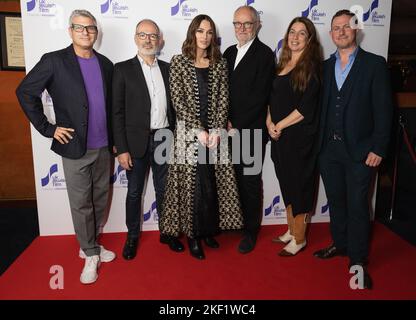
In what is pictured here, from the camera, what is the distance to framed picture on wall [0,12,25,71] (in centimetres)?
378

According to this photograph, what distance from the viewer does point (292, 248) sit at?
9.70 feet

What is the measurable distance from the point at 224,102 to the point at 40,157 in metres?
1.69

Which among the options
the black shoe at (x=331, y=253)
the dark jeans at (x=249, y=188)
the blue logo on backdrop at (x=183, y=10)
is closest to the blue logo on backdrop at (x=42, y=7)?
the blue logo on backdrop at (x=183, y=10)

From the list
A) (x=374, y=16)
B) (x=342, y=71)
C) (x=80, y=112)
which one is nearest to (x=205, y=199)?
(x=80, y=112)

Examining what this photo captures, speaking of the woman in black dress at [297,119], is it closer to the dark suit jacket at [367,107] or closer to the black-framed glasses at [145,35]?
the dark suit jacket at [367,107]

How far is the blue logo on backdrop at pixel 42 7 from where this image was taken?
2.89 m

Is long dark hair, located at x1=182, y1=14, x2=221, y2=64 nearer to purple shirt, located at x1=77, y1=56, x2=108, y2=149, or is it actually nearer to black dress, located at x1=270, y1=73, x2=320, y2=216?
black dress, located at x1=270, y1=73, x2=320, y2=216

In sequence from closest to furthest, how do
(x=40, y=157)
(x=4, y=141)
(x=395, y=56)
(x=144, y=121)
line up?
(x=144, y=121), (x=40, y=157), (x=4, y=141), (x=395, y=56)

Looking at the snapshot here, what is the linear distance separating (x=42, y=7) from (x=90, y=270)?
81.2 inches

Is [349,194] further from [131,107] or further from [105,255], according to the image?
[105,255]

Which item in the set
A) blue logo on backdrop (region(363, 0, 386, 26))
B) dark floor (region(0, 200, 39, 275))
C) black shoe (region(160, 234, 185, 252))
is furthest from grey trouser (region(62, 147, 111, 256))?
blue logo on backdrop (region(363, 0, 386, 26))

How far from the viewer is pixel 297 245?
2967 mm

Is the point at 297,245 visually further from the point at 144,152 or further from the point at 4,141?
the point at 4,141

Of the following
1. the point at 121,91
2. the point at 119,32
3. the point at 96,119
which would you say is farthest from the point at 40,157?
the point at 119,32
